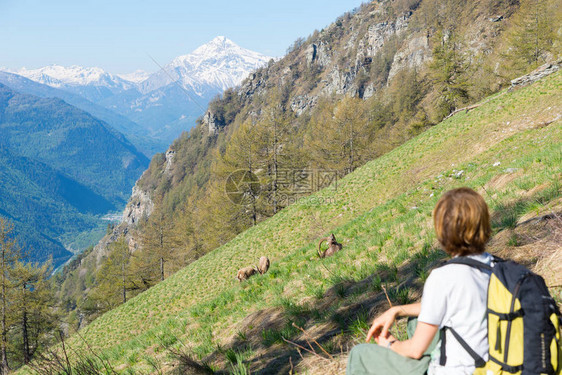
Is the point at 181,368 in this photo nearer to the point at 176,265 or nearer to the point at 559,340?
the point at 559,340

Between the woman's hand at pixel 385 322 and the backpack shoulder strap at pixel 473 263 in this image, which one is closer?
the backpack shoulder strap at pixel 473 263

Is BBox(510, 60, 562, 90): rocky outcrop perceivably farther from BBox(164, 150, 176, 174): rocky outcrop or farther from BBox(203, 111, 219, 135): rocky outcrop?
BBox(164, 150, 176, 174): rocky outcrop

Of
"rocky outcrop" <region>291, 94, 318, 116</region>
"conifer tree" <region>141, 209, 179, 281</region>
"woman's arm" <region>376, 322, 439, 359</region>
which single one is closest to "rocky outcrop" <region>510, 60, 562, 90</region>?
"woman's arm" <region>376, 322, 439, 359</region>

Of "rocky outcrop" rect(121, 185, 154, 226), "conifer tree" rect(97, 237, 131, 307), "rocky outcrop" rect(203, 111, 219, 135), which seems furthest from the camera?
"rocky outcrop" rect(121, 185, 154, 226)

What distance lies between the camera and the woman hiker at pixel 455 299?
1.93 metres

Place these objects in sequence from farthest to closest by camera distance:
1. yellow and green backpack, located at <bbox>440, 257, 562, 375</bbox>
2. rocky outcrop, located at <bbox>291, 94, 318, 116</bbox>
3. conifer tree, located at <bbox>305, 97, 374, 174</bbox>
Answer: rocky outcrop, located at <bbox>291, 94, 318, 116</bbox> < conifer tree, located at <bbox>305, 97, 374, 174</bbox> < yellow and green backpack, located at <bbox>440, 257, 562, 375</bbox>

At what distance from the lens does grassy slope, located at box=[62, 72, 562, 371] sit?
6.63m

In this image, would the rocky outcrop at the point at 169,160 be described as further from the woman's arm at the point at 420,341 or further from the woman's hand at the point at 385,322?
the woman's arm at the point at 420,341

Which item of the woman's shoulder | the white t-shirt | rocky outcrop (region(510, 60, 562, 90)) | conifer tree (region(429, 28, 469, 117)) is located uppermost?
conifer tree (region(429, 28, 469, 117))

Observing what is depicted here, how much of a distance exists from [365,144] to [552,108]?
22.9 metres

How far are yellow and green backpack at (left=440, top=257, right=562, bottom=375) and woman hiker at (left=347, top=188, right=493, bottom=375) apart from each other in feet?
0.24

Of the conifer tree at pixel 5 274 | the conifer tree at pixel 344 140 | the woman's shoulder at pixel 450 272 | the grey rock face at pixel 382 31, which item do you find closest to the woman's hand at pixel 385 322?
the woman's shoulder at pixel 450 272

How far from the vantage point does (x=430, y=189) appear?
41.1ft

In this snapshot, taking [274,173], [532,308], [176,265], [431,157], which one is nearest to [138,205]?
[176,265]
